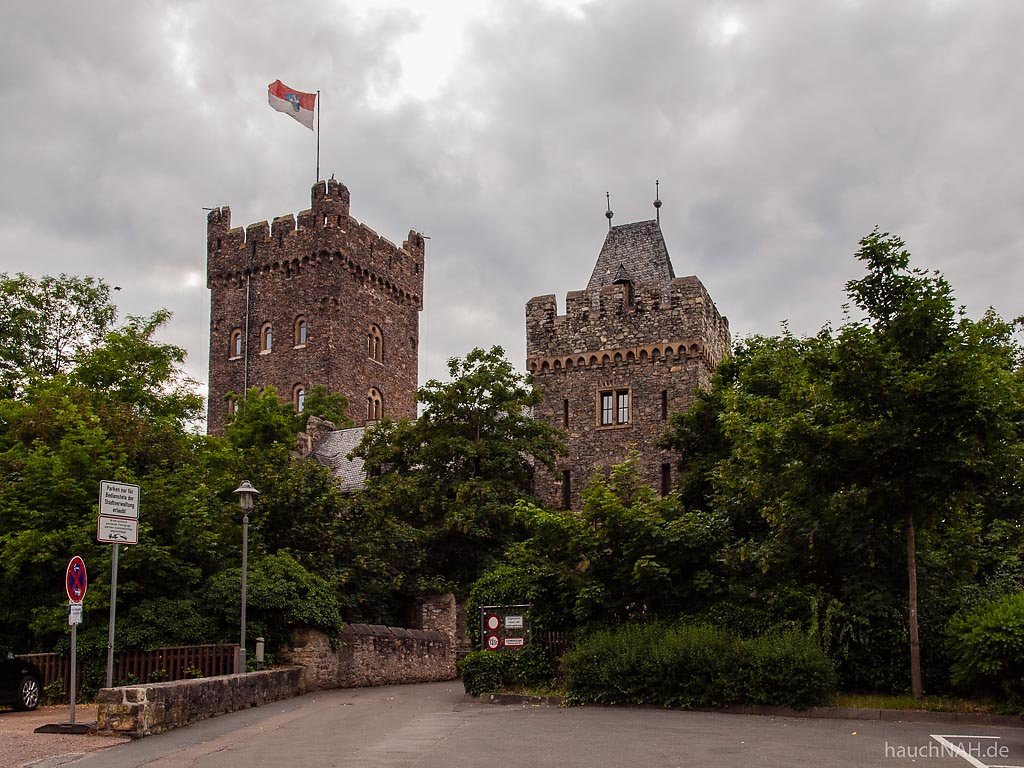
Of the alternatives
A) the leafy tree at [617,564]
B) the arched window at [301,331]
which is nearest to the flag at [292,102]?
the arched window at [301,331]

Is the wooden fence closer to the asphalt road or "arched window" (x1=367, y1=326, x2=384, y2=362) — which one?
the asphalt road

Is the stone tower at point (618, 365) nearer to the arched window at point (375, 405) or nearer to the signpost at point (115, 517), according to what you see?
the signpost at point (115, 517)

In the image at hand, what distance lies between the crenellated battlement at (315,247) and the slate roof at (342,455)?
16.6m

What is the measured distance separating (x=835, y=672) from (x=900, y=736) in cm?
325

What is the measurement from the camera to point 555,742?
1206cm

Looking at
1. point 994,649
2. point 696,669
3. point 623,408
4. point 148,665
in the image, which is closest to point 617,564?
point 696,669

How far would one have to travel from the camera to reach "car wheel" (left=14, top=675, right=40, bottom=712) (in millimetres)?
16547

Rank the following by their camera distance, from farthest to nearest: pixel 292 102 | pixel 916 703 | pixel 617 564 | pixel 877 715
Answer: pixel 292 102
pixel 617 564
pixel 916 703
pixel 877 715

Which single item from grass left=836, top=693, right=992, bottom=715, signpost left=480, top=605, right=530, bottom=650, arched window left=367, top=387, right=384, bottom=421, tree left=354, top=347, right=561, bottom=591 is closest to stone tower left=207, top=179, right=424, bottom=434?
arched window left=367, top=387, right=384, bottom=421

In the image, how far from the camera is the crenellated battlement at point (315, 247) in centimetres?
6191

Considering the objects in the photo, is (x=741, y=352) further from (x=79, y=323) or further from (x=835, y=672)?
(x=79, y=323)

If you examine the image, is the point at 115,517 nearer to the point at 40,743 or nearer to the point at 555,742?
the point at 40,743

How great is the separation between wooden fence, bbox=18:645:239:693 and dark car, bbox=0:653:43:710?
1528 millimetres

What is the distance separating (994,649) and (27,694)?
13.9 meters
